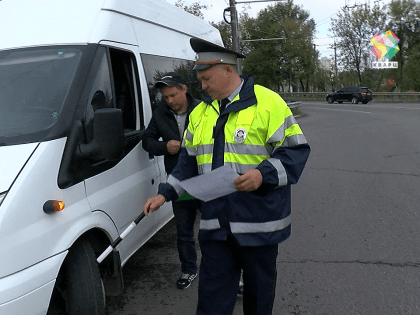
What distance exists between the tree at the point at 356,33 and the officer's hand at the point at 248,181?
190 ft

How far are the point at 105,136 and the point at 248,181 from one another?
0.94 m

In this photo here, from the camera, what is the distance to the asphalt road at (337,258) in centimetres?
384

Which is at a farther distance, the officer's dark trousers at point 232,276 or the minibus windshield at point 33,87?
the minibus windshield at point 33,87

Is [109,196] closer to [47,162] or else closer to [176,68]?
[47,162]

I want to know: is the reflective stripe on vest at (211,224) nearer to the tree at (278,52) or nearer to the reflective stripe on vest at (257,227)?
the reflective stripe on vest at (257,227)

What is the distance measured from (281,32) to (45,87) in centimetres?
5618

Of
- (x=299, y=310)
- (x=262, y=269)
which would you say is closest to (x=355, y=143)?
(x=299, y=310)

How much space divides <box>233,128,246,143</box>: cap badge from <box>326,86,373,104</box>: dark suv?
128ft

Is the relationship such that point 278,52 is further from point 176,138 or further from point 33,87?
point 33,87

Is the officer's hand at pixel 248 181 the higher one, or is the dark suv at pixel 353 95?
the officer's hand at pixel 248 181

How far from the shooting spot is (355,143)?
12.9 m

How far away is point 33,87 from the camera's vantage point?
3.26m

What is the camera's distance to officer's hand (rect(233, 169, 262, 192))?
2.49m

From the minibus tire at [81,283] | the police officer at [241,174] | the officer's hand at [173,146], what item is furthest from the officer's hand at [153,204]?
the officer's hand at [173,146]
